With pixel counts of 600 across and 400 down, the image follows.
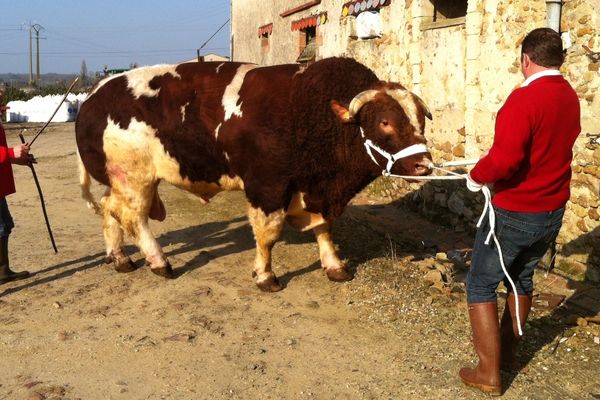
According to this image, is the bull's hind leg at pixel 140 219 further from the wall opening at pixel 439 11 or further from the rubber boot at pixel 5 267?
the wall opening at pixel 439 11

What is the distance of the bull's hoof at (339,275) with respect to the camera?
5137 mm

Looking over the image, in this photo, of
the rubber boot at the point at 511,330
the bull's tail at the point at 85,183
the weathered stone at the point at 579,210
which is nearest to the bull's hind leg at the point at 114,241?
the bull's tail at the point at 85,183

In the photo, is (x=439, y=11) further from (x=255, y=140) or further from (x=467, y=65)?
(x=255, y=140)

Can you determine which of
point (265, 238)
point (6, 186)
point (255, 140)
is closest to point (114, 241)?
point (6, 186)

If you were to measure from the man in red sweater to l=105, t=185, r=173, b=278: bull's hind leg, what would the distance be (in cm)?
289

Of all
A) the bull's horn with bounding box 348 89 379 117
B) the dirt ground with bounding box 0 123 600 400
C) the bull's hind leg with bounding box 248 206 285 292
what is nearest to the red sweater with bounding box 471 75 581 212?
the dirt ground with bounding box 0 123 600 400

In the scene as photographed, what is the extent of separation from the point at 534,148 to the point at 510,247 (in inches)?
21.8

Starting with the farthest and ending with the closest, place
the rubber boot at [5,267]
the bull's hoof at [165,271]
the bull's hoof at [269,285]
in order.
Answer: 1. the bull's hoof at [165,271]
2. the rubber boot at [5,267]
3. the bull's hoof at [269,285]

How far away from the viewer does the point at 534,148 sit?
9.86 feet

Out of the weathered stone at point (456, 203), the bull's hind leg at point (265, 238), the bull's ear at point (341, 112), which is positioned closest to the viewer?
the bull's ear at point (341, 112)

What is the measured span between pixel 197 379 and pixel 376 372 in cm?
110

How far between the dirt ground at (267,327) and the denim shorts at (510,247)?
0.64 metres

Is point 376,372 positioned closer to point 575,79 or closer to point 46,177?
point 575,79

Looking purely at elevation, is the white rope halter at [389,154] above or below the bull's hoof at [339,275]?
above
